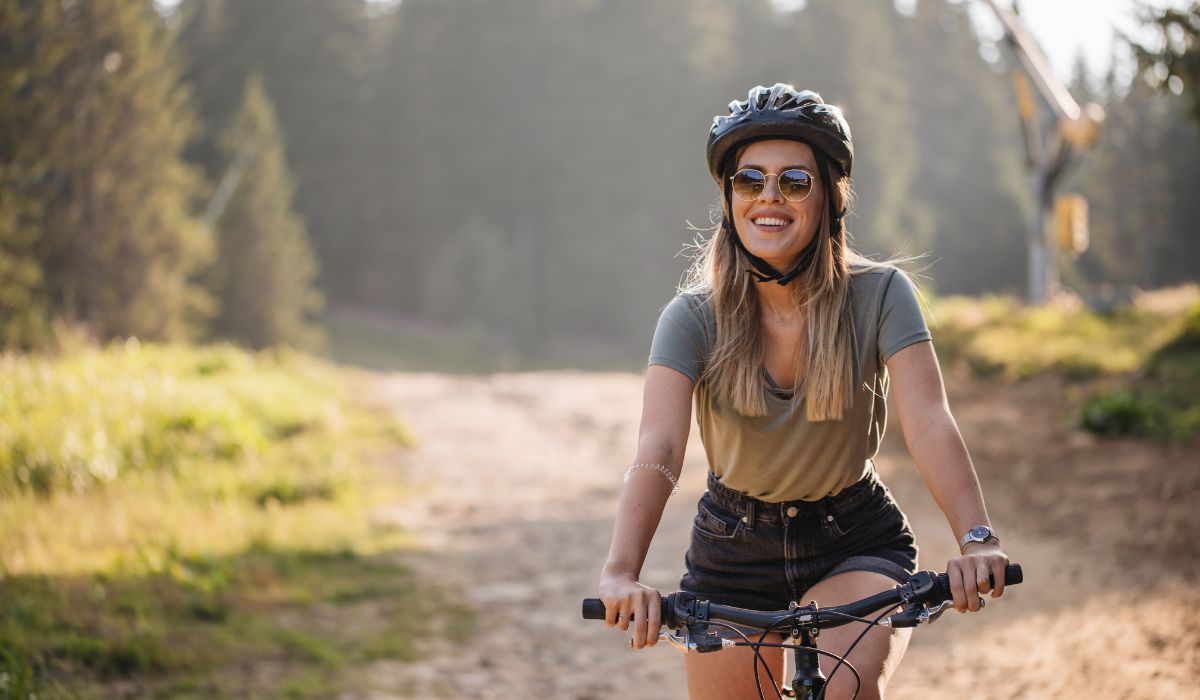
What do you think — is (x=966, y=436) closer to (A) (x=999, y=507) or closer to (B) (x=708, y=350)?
Answer: (A) (x=999, y=507)

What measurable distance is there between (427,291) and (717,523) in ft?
177

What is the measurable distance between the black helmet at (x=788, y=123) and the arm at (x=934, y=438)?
0.60 meters

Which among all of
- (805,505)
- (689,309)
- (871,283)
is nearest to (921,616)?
(805,505)

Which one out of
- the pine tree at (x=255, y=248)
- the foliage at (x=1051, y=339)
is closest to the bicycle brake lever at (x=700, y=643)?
the foliage at (x=1051, y=339)

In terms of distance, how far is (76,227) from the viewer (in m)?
23.8

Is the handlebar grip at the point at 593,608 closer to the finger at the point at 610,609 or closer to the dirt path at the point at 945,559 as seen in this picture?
the finger at the point at 610,609

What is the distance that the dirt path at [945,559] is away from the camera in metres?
5.47

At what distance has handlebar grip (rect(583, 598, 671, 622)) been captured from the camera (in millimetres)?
2402

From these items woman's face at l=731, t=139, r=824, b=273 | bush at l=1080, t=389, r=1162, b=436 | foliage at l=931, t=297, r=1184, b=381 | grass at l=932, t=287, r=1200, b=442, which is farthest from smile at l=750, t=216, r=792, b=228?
foliage at l=931, t=297, r=1184, b=381

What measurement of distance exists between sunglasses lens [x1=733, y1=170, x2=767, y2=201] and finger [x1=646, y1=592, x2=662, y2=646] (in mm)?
1133

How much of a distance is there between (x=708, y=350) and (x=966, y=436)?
950cm

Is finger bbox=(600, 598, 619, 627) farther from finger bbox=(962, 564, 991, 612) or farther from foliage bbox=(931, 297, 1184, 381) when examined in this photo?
foliage bbox=(931, 297, 1184, 381)

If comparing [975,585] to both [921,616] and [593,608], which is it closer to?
→ [921,616]

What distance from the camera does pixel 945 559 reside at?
7641 mm
